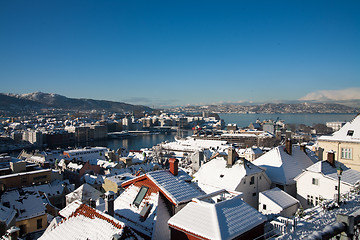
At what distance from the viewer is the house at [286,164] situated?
11.2m

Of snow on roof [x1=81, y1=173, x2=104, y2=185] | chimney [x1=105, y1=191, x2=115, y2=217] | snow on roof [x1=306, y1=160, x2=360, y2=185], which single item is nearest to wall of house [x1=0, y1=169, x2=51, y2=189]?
snow on roof [x1=81, y1=173, x2=104, y2=185]

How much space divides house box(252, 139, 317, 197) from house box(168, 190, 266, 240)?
6.39 meters

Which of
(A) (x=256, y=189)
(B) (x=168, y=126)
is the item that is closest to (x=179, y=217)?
(A) (x=256, y=189)

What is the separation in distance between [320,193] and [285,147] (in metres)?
3.45

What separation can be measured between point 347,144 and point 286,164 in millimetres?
2671

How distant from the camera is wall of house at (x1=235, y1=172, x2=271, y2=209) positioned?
10.4 m

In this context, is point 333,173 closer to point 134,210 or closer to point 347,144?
point 347,144

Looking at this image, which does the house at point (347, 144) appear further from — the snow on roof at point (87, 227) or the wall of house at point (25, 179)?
the wall of house at point (25, 179)

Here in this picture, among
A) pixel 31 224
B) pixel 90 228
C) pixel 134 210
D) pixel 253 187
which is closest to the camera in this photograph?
pixel 90 228

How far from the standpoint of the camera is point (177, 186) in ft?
22.7

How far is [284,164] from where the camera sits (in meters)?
11.8

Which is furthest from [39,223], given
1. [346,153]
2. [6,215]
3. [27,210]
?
[346,153]

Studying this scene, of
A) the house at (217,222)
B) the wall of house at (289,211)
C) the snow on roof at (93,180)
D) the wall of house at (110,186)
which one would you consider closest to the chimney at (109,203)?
the house at (217,222)

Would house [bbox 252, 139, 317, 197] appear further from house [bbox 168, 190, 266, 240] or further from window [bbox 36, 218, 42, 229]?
window [bbox 36, 218, 42, 229]
